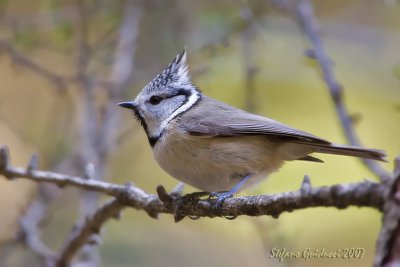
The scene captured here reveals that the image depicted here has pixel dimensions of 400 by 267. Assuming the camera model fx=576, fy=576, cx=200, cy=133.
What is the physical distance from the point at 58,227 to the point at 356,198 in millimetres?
4974

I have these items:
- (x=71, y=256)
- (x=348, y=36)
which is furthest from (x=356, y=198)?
(x=348, y=36)

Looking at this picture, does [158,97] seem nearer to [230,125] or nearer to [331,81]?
[230,125]

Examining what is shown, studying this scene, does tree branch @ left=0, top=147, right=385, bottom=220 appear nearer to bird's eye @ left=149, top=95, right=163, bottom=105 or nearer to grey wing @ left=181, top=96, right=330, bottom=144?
grey wing @ left=181, top=96, right=330, bottom=144

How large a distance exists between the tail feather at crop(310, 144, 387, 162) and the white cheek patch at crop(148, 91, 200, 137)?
2.93 ft

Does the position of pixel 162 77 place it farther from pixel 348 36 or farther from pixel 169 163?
pixel 348 36

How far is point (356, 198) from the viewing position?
1354 mm

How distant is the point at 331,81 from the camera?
3.36 m

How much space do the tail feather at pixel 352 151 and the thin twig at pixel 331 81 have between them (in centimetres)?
20

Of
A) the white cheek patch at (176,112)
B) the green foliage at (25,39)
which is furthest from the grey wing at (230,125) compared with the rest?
the green foliage at (25,39)

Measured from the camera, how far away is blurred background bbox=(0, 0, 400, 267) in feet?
15.8

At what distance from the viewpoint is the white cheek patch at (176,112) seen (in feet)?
11.0

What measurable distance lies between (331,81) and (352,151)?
83 cm

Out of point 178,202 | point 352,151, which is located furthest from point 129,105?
point 352,151

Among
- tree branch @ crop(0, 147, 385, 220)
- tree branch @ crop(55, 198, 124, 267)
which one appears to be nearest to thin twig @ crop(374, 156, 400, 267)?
tree branch @ crop(0, 147, 385, 220)
